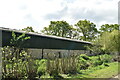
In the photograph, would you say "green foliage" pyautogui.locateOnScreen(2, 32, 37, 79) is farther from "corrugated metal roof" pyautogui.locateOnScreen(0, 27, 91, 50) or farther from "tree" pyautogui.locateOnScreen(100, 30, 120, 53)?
"tree" pyautogui.locateOnScreen(100, 30, 120, 53)

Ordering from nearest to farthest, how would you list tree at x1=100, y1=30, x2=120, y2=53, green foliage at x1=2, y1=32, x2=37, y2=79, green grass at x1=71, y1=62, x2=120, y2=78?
green foliage at x1=2, y1=32, x2=37, y2=79 → green grass at x1=71, y1=62, x2=120, y2=78 → tree at x1=100, y1=30, x2=120, y2=53

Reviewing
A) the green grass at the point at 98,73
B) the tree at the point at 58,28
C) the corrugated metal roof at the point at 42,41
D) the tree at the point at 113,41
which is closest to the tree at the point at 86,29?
the tree at the point at 58,28

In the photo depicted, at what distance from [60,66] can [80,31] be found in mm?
41812

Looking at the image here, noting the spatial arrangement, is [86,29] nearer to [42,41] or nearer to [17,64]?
[42,41]

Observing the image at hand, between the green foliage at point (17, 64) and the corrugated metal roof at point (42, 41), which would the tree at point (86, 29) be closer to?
the corrugated metal roof at point (42, 41)

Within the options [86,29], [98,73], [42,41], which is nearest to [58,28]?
[86,29]

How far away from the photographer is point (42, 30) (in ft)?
Result: 161

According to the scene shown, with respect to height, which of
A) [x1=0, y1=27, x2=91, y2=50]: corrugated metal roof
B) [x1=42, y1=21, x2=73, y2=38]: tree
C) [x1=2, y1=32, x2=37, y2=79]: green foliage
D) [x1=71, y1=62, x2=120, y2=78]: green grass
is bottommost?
[x1=71, y1=62, x2=120, y2=78]: green grass

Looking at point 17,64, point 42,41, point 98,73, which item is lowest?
point 98,73

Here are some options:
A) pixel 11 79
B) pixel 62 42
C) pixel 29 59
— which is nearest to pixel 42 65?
pixel 29 59

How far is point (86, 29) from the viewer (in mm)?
50781

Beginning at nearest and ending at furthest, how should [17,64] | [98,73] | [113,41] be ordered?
[17,64]
[98,73]
[113,41]

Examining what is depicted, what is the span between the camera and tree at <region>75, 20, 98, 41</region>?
5053 centimetres

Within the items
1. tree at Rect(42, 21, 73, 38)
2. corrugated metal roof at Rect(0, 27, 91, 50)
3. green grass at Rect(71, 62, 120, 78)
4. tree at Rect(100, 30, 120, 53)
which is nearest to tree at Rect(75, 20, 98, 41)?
tree at Rect(42, 21, 73, 38)
